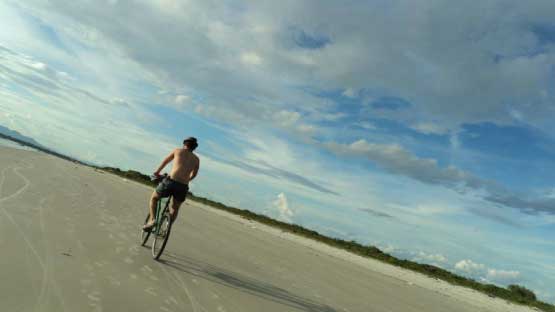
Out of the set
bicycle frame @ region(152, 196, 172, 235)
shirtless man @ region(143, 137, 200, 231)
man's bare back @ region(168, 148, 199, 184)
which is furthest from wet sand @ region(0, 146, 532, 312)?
man's bare back @ region(168, 148, 199, 184)

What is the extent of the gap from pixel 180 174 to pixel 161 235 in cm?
143

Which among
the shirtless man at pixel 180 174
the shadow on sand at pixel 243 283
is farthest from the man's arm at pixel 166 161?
the shadow on sand at pixel 243 283

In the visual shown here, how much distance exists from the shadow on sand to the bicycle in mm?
338

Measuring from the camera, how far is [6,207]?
36.5 feet

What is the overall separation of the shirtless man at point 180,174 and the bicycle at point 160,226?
191 millimetres

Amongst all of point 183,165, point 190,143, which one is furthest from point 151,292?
point 190,143

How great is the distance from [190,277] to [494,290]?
83.0 ft

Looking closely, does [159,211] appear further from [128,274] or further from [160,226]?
[128,274]

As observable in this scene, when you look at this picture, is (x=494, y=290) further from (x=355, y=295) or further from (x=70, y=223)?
(x=70, y=223)

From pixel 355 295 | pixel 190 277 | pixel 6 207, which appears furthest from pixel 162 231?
pixel 355 295

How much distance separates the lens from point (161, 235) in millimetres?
9594

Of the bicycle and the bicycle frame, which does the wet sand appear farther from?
the bicycle frame

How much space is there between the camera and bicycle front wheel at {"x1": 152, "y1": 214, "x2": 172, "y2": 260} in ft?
30.8

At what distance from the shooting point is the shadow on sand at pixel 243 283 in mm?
8812
